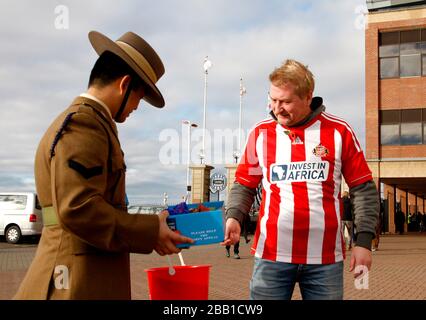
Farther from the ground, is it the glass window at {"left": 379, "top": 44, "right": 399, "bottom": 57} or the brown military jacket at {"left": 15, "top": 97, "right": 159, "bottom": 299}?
the glass window at {"left": 379, "top": 44, "right": 399, "bottom": 57}

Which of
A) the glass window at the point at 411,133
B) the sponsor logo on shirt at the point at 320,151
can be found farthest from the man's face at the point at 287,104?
the glass window at the point at 411,133

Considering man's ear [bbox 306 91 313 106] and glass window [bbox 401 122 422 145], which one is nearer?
man's ear [bbox 306 91 313 106]

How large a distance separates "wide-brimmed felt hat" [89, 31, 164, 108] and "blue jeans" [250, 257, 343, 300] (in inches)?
43.4

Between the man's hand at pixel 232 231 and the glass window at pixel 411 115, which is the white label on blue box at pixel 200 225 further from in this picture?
the glass window at pixel 411 115

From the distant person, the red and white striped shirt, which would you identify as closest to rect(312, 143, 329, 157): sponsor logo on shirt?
the red and white striped shirt

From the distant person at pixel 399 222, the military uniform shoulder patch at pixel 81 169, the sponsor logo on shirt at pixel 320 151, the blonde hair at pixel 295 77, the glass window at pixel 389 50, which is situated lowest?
the distant person at pixel 399 222

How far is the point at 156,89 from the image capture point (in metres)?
2.36

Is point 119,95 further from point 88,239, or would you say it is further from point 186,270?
point 186,270

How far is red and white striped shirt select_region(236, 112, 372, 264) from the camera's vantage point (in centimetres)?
293

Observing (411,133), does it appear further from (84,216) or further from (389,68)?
(84,216)

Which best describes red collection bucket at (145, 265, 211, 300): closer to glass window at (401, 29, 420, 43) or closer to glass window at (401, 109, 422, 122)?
glass window at (401, 109, 422, 122)

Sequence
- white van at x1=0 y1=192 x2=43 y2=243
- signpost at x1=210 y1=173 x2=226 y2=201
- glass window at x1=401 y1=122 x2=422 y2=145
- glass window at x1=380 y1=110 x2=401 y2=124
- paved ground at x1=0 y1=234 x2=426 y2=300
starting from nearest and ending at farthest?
paved ground at x1=0 y1=234 x2=426 y2=300, white van at x1=0 y1=192 x2=43 y2=243, glass window at x1=401 y1=122 x2=422 y2=145, glass window at x1=380 y1=110 x2=401 y2=124, signpost at x1=210 y1=173 x2=226 y2=201

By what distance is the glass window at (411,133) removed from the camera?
31.7 meters

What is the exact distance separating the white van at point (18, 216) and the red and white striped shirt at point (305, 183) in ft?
55.1
